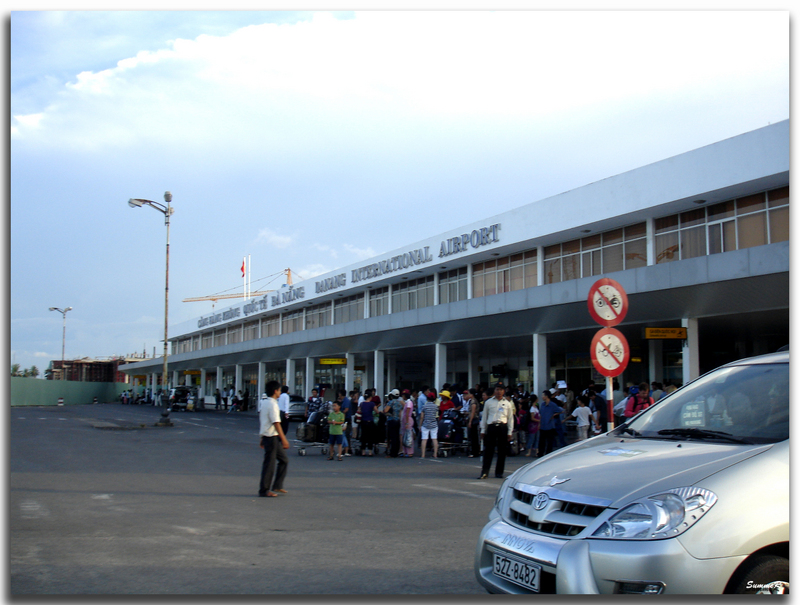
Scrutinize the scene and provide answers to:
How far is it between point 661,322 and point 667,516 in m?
20.4

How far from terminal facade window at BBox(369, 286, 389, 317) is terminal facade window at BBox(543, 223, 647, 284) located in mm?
Result: 14231

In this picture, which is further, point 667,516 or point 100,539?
point 100,539

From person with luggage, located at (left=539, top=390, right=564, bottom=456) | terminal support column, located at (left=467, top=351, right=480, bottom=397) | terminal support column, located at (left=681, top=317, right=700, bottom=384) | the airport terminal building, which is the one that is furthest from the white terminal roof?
person with luggage, located at (left=539, top=390, right=564, bottom=456)

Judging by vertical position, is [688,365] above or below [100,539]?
above

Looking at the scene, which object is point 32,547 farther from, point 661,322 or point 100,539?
point 661,322

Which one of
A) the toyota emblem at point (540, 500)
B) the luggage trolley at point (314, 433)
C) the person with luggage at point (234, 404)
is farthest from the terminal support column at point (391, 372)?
the toyota emblem at point (540, 500)

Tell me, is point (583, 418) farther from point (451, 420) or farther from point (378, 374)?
point (378, 374)

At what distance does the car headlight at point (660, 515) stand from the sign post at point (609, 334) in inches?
207

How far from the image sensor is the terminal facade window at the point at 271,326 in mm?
58316

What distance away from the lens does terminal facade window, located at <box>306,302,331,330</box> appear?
50.0 metres

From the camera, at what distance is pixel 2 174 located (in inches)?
176

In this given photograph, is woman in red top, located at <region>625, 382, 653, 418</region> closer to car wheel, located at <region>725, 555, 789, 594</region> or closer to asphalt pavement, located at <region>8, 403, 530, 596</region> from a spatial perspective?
asphalt pavement, located at <region>8, 403, 530, 596</region>

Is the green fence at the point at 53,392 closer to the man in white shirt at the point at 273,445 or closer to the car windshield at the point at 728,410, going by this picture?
the man in white shirt at the point at 273,445

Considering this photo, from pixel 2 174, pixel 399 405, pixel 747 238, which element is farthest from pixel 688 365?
pixel 2 174
